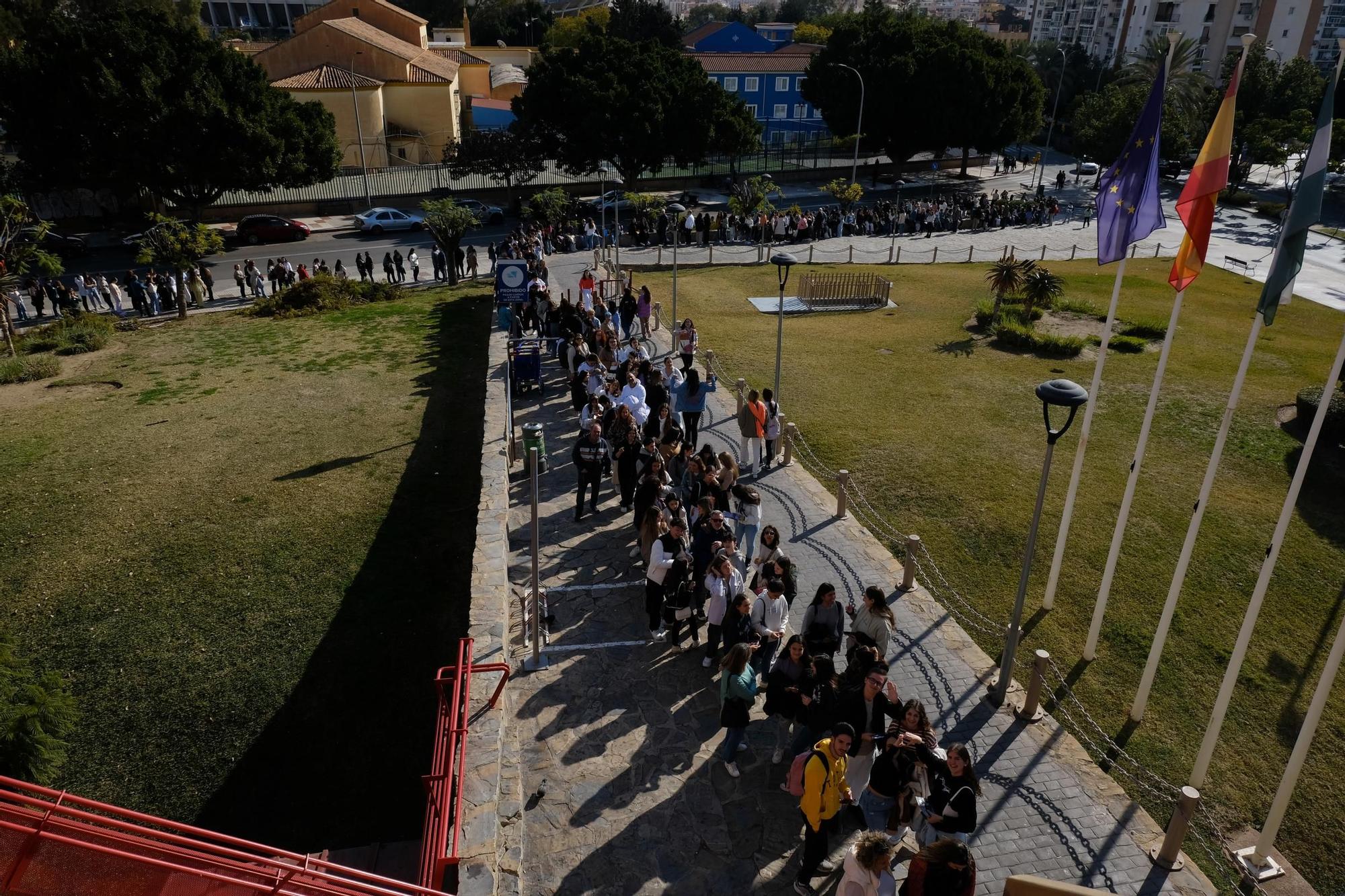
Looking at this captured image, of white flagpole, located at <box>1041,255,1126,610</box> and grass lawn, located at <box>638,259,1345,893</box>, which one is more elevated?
white flagpole, located at <box>1041,255,1126,610</box>

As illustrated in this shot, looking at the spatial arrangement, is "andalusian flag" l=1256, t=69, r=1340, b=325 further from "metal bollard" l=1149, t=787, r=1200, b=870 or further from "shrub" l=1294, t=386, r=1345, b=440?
"shrub" l=1294, t=386, r=1345, b=440

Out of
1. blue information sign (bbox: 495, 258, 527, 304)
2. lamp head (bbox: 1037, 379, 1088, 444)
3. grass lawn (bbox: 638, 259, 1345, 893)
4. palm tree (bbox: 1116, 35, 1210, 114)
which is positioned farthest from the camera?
palm tree (bbox: 1116, 35, 1210, 114)

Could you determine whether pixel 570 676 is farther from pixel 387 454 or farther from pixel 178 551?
pixel 387 454

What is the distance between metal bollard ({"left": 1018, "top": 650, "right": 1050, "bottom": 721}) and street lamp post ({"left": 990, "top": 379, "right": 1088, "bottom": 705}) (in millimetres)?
233

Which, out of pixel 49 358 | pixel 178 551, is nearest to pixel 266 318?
pixel 49 358

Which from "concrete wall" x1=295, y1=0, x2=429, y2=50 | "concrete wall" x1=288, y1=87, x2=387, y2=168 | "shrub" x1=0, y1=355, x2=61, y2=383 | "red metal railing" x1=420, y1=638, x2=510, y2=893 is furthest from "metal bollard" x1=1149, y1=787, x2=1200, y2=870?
"concrete wall" x1=295, y1=0, x2=429, y2=50

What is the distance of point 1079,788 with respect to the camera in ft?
25.4

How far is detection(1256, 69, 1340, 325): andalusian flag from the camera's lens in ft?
22.0

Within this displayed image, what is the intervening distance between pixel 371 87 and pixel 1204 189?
48.0 meters

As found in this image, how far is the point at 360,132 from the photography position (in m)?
40.9

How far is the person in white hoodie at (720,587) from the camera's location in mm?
8695

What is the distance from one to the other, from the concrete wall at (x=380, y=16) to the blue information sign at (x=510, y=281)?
46017 mm

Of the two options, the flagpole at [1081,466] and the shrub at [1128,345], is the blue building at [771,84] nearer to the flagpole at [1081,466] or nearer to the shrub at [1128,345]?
the shrub at [1128,345]

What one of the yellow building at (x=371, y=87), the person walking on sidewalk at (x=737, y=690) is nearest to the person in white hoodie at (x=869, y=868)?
the person walking on sidewalk at (x=737, y=690)
